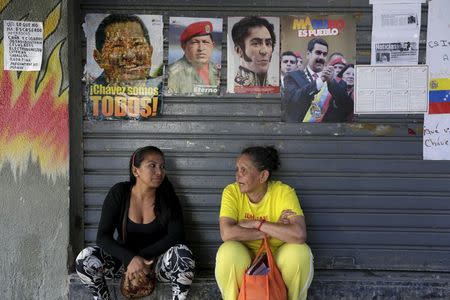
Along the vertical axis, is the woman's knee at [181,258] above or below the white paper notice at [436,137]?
below

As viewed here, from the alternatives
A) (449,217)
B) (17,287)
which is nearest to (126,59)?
(17,287)

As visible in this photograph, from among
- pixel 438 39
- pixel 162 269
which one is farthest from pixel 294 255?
pixel 438 39

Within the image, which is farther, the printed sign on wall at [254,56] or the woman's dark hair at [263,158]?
the printed sign on wall at [254,56]

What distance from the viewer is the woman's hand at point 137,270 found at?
390cm

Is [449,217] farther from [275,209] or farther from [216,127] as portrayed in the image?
[216,127]

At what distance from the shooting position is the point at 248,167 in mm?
4055

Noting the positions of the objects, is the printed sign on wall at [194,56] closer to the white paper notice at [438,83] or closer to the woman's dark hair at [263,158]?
the woman's dark hair at [263,158]

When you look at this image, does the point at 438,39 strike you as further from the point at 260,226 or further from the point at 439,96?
the point at 260,226

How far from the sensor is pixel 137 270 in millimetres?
3900

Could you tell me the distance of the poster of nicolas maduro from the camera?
14.7 ft

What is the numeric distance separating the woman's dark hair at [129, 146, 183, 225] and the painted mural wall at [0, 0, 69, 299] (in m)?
0.58

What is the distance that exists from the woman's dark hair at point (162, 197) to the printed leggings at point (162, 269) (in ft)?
0.88

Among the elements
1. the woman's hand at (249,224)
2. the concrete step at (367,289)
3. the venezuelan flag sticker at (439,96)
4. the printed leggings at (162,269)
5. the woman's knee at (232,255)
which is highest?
the venezuelan flag sticker at (439,96)

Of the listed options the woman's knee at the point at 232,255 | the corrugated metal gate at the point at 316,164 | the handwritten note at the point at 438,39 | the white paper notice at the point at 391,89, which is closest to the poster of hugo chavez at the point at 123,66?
the corrugated metal gate at the point at 316,164
